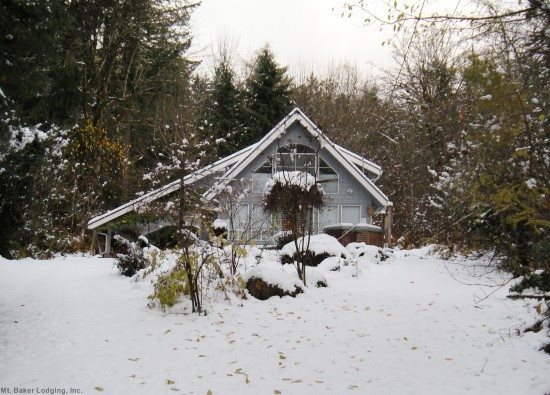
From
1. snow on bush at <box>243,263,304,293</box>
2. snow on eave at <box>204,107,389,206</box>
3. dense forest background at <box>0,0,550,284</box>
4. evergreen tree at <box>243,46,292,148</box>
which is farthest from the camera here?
evergreen tree at <box>243,46,292,148</box>

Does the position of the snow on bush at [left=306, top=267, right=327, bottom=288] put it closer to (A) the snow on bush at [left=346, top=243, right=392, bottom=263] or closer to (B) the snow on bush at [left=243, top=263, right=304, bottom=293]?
(B) the snow on bush at [left=243, top=263, right=304, bottom=293]

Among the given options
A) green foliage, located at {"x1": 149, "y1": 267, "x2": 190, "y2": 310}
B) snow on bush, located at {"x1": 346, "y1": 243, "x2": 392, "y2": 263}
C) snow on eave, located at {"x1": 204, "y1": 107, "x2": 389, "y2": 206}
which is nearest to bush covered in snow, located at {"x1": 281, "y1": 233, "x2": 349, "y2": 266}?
snow on bush, located at {"x1": 346, "y1": 243, "x2": 392, "y2": 263}

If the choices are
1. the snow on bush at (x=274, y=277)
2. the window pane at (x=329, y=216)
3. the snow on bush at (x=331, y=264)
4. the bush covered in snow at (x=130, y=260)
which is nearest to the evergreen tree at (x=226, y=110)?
the window pane at (x=329, y=216)

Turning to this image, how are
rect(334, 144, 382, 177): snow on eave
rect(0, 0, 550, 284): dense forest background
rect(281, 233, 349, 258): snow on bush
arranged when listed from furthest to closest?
1. rect(334, 144, 382, 177): snow on eave
2. rect(281, 233, 349, 258): snow on bush
3. rect(0, 0, 550, 284): dense forest background

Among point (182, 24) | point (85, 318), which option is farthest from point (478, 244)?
point (182, 24)

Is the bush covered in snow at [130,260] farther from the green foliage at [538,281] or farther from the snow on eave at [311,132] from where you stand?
the snow on eave at [311,132]

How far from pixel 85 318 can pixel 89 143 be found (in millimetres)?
13049

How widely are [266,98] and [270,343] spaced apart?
78.7 ft

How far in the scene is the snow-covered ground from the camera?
5.20 meters

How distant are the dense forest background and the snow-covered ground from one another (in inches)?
50.0

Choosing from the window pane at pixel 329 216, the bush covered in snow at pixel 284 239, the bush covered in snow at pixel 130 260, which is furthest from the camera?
the window pane at pixel 329 216

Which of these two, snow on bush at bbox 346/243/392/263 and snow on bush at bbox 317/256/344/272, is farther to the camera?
snow on bush at bbox 346/243/392/263

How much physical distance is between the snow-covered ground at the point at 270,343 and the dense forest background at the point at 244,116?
1271mm

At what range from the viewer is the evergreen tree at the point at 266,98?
2905cm
